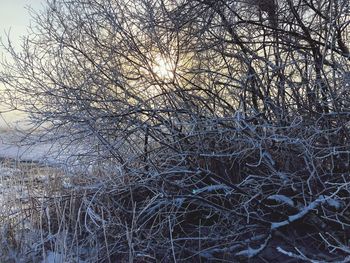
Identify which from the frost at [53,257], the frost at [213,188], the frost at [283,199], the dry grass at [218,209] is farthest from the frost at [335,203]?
the frost at [53,257]

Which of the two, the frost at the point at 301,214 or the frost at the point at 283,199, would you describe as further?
the frost at the point at 283,199

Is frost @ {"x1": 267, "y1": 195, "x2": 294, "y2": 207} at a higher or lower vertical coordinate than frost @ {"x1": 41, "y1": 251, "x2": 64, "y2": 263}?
higher

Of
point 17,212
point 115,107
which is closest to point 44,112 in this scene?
point 115,107

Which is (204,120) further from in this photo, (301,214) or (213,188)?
(301,214)

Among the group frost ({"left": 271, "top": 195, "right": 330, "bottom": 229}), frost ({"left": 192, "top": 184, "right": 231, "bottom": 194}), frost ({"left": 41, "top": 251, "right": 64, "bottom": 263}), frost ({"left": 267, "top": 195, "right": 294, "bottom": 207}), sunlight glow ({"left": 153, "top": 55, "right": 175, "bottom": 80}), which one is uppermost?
sunlight glow ({"left": 153, "top": 55, "right": 175, "bottom": 80})

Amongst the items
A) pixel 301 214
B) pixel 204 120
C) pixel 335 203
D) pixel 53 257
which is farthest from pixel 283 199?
pixel 53 257

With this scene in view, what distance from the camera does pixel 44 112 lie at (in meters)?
6.07

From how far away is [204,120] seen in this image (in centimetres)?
499

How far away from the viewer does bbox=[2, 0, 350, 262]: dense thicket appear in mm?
4402

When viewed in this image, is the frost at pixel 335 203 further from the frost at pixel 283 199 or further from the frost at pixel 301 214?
the frost at pixel 283 199

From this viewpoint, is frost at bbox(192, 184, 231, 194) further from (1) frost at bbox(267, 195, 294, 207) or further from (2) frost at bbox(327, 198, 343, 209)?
(2) frost at bbox(327, 198, 343, 209)

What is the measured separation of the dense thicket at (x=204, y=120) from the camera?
4.40 metres

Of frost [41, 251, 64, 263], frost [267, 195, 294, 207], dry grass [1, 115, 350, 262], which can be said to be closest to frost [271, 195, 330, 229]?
dry grass [1, 115, 350, 262]

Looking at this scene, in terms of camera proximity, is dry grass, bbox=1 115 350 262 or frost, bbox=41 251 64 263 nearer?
frost, bbox=41 251 64 263
